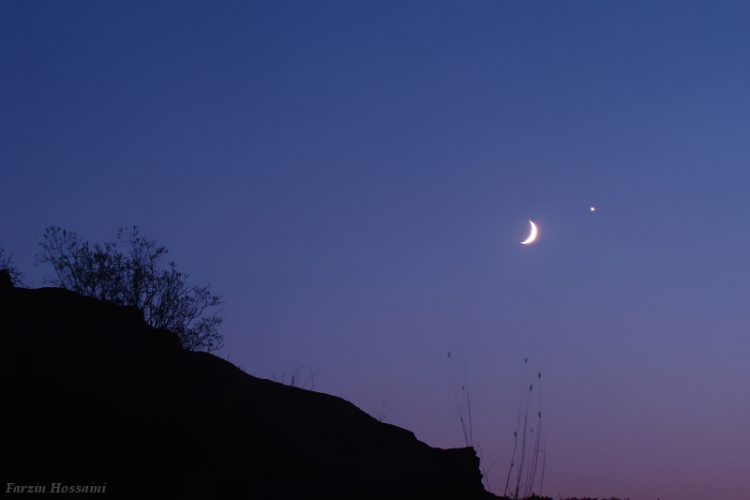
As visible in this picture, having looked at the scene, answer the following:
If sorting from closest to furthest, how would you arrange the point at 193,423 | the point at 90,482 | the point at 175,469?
the point at 90,482 < the point at 175,469 < the point at 193,423

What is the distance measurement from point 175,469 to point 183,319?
1752 centimetres

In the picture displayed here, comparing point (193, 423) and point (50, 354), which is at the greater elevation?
point (50, 354)

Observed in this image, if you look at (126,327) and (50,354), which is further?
(126,327)

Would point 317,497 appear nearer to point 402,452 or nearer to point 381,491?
point 381,491

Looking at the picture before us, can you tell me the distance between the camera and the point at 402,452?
12234mm

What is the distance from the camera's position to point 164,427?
1056 cm

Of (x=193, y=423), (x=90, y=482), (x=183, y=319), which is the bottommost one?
(x=90, y=482)

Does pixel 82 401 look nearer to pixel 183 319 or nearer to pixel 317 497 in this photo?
pixel 317 497

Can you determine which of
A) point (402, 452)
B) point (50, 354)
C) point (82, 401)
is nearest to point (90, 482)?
point (82, 401)

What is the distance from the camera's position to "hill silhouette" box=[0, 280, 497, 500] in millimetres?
9492

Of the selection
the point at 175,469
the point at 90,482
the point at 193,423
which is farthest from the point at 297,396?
the point at 90,482

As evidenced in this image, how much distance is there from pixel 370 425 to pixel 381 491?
2.03 m

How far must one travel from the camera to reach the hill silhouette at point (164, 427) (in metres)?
9.49

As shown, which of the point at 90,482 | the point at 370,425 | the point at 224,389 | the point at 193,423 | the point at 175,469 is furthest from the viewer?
the point at 370,425
